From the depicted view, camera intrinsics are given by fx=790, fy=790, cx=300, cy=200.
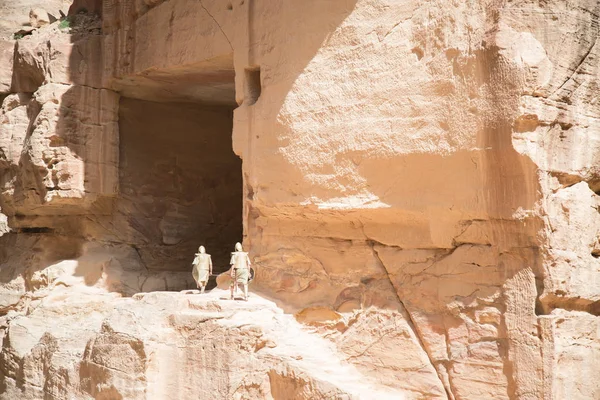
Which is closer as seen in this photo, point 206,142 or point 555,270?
point 555,270

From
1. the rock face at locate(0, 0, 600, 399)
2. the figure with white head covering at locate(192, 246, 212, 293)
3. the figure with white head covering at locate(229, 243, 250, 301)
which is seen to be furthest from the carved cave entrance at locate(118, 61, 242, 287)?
the figure with white head covering at locate(229, 243, 250, 301)

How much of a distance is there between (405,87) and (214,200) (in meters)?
5.14

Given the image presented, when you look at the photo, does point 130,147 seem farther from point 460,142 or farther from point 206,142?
point 460,142

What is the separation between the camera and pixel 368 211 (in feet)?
23.2

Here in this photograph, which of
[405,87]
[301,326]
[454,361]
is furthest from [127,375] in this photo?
[405,87]

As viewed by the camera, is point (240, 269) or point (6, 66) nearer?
point (240, 269)

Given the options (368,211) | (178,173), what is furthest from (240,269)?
(178,173)

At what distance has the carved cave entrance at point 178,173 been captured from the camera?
417 inches

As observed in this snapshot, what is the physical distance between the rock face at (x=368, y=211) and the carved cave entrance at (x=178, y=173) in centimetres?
65

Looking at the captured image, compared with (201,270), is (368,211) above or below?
above

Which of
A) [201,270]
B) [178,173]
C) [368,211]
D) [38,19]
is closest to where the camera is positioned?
[368,211]

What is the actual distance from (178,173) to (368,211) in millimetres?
4662

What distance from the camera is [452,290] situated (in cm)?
660

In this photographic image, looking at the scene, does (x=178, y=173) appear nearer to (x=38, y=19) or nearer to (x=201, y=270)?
(x=38, y=19)
